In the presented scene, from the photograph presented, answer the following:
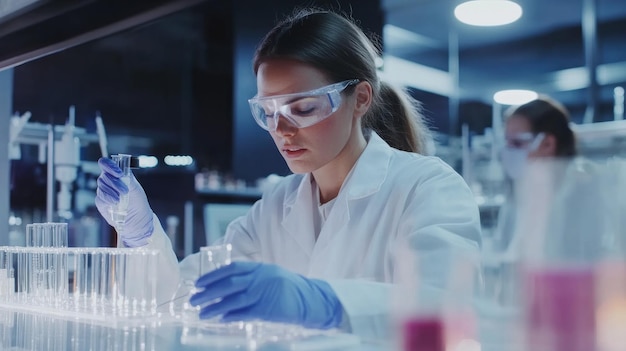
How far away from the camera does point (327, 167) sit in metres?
2.09

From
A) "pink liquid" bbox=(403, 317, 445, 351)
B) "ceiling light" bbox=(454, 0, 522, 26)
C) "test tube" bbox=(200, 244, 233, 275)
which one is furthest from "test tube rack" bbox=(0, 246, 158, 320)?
"ceiling light" bbox=(454, 0, 522, 26)

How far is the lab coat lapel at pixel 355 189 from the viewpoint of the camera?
195 cm

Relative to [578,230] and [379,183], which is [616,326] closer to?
[578,230]

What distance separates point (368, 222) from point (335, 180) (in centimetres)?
24

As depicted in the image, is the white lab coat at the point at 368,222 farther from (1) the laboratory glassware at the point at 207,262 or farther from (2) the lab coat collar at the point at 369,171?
(1) the laboratory glassware at the point at 207,262

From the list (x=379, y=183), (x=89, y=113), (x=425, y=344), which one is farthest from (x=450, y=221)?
(x=89, y=113)

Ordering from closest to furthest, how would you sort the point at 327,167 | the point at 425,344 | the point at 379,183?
the point at 425,344
the point at 379,183
the point at 327,167

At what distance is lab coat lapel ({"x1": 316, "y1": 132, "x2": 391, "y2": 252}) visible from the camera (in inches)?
76.8

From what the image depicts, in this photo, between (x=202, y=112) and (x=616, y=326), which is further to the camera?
(x=202, y=112)

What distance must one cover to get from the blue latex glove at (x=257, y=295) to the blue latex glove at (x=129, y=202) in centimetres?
60

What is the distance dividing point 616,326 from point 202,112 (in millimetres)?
5350

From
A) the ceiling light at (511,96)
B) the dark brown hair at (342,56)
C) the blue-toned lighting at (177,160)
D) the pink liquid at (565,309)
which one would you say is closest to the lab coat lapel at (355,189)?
the dark brown hair at (342,56)

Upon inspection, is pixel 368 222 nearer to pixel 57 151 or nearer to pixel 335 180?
pixel 335 180

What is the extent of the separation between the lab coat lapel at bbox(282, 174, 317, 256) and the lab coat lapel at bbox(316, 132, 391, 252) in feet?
0.38
